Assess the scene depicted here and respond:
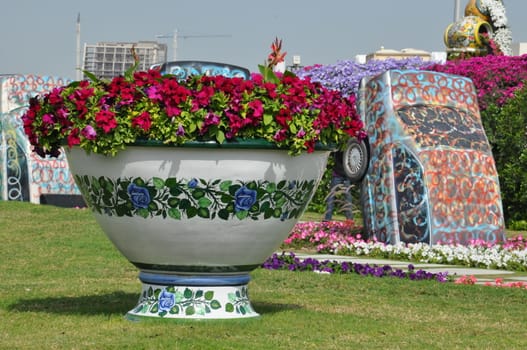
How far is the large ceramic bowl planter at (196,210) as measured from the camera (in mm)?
6145

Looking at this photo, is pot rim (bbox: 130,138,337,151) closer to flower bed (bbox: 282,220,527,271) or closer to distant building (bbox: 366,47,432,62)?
flower bed (bbox: 282,220,527,271)

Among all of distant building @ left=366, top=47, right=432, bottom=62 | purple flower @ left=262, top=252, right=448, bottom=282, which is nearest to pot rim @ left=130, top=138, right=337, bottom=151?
purple flower @ left=262, top=252, right=448, bottom=282

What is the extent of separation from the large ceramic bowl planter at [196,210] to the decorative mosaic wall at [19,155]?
15.6m

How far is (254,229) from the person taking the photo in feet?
20.8

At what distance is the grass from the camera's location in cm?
585

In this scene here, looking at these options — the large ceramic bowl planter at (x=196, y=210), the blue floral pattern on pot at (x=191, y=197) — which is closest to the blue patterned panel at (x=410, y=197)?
the large ceramic bowl planter at (x=196, y=210)

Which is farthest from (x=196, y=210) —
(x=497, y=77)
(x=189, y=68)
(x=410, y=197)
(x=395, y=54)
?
(x=395, y=54)

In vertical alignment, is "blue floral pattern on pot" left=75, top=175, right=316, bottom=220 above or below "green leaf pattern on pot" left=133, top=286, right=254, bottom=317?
above

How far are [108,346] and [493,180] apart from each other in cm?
890

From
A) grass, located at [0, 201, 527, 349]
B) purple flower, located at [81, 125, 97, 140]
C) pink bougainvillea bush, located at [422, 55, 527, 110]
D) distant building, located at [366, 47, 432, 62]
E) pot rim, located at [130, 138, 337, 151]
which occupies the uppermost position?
distant building, located at [366, 47, 432, 62]

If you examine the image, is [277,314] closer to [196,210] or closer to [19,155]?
[196,210]

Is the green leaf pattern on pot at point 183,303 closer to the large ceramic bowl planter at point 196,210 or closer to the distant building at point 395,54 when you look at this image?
the large ceramic bowl planter at point 196,210

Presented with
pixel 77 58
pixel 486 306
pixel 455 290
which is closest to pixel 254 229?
pixel 486 306

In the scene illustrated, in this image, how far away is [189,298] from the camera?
21.0 ft
